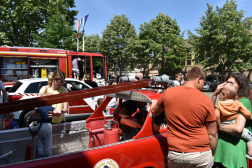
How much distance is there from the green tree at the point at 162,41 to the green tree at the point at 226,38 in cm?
406

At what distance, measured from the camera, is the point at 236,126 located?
7.16 feet

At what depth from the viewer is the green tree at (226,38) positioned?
18.6 metres

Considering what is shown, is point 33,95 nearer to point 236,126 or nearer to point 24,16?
point 236,126

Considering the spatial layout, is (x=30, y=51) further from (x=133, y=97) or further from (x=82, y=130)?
(x=133, y=97)

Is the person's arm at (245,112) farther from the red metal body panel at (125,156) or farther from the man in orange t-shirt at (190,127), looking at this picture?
the red metal body panel at (125,156)

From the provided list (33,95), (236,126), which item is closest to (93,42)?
(33,95)

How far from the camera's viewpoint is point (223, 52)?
19891 millimetres

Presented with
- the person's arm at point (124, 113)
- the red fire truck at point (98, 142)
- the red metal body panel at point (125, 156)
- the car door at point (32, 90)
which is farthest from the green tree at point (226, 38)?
the red metal body panel at point (125, 156)

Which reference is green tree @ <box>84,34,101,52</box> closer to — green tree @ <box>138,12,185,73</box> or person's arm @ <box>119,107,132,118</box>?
green tree @ <box>138,12,185,73</box>

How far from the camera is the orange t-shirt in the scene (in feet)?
6.08

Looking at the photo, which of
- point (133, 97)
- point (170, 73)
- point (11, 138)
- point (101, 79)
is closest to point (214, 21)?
point (101, 79)

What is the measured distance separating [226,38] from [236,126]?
21090mm

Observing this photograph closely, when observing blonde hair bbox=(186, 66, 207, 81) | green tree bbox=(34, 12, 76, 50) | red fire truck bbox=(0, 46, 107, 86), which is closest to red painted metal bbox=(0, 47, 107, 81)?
red fire truck bbox=(0, 46, 107, 86)

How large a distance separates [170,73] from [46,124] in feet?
117
